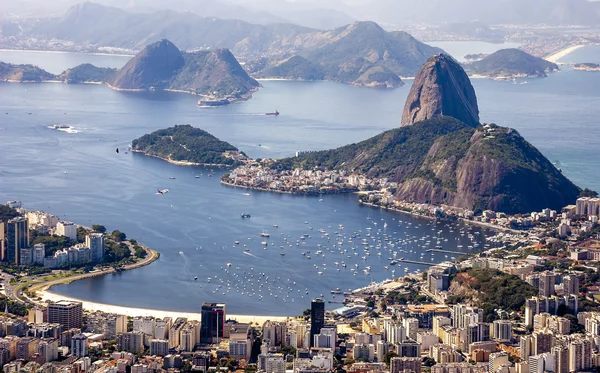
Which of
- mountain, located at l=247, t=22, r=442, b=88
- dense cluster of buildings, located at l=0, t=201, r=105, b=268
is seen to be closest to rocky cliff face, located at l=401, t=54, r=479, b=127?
dense cluster of buildings, located at l=0, t=201, r=105, b=268

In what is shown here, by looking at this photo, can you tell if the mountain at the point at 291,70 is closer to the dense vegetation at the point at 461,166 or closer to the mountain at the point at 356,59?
the mountain at the point at 356,59

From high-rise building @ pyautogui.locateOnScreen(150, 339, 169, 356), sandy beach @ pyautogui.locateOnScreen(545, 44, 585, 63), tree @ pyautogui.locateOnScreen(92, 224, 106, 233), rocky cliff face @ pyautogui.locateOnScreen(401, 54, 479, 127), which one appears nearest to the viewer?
high-rise building @ pyautogui.locateOnScreen(150, 339, 169, 356)

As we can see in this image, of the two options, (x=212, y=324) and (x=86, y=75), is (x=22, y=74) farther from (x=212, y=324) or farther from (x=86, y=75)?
(x=212, y=324)

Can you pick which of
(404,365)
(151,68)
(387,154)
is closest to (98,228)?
(404,365)

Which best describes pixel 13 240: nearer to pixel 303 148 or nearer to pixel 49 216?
pixel 49 216

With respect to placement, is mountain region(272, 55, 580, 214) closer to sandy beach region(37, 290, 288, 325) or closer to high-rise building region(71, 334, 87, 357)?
sandy beach region(37, 290, 288, 325)

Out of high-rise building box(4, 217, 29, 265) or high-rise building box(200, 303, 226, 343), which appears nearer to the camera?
high-rise building box(200, 303, 226, 343)
